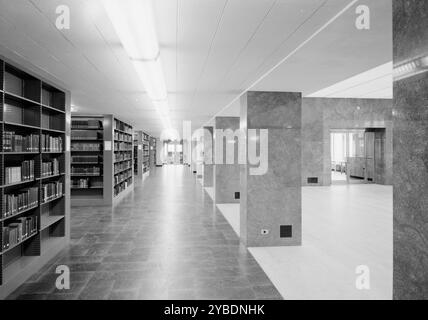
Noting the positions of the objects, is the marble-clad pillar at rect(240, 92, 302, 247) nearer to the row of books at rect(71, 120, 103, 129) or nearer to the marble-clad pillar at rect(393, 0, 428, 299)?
the marble-clad pillar at rect(393, 0, 428, 299)

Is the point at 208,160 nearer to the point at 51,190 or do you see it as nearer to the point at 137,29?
the point at 51,190

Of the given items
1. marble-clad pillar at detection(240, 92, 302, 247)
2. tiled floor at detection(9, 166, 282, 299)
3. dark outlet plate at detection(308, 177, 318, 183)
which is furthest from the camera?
dark outlet plate at detection(308, 177, 318, 183)

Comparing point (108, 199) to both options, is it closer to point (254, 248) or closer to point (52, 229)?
point (52, 229)

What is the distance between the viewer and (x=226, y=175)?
28.9ft

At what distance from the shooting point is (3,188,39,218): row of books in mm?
3336

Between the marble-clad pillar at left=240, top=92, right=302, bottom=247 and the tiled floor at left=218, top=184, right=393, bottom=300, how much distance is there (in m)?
0.32

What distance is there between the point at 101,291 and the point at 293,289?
2.22 metres

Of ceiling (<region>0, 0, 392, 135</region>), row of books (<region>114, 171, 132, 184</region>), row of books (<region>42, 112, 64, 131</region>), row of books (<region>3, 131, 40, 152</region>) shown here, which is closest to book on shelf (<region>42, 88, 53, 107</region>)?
row of books (<region>42, 112, 64, 131</region>)

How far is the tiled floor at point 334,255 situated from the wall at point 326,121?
424cm

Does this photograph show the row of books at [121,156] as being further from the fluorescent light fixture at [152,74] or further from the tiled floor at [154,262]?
the fluorescent light fixture at [152,74]

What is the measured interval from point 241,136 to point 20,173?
351 cm

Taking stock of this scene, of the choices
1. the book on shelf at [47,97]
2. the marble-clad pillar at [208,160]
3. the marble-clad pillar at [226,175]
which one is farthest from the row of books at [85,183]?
the marble-clad pillar at [208,160]

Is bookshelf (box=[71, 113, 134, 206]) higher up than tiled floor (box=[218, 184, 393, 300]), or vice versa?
bookshelf (box=[71, 113, 134, 206])
